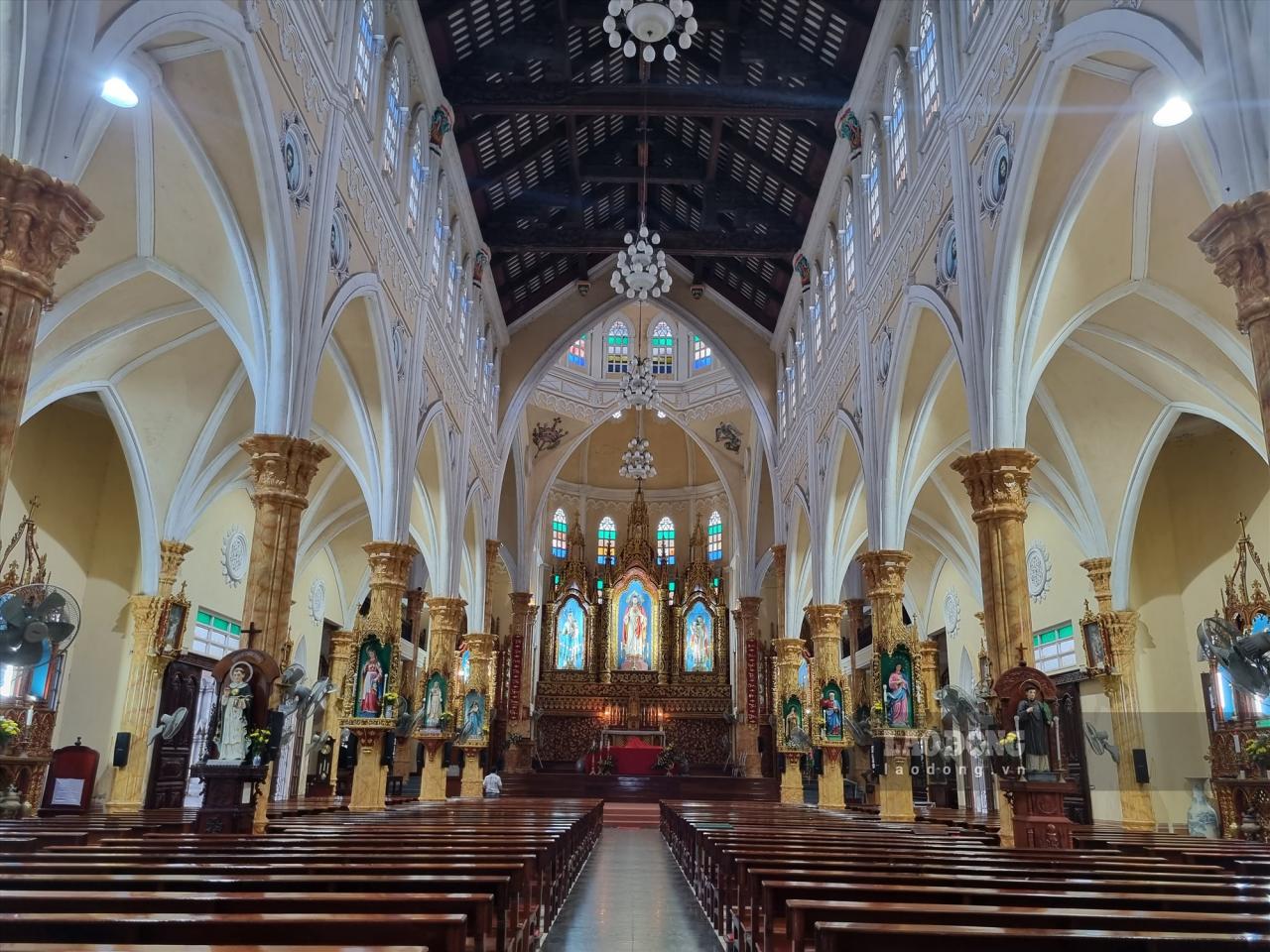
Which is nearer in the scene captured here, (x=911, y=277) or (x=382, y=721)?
(x=911, y=277)

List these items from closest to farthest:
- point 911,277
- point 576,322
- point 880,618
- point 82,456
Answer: point 911,277
point 880,618
point 82,456
point 576,322

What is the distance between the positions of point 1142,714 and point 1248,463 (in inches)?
209

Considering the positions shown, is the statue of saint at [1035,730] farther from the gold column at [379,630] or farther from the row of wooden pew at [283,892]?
A: the gold column at [379,630]

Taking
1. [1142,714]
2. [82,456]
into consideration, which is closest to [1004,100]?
[1142,714]

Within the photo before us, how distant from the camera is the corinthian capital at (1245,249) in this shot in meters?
6.89

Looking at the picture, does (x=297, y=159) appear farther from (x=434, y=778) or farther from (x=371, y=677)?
(x=434, y=778)

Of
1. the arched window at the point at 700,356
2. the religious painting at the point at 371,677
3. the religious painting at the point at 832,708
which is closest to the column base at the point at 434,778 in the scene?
the religious painting at the point at 371,677

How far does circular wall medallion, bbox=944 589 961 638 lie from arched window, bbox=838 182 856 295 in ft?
37.8

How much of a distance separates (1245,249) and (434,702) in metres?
18.6

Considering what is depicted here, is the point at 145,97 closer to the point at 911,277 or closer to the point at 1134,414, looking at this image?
the point at 911,277

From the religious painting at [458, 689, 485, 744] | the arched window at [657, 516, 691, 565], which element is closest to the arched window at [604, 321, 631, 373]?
the arched window at [657, 516, 691, 565]

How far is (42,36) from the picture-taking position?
282 inches

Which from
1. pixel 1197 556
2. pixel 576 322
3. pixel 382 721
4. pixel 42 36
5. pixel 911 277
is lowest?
pixel 382 721

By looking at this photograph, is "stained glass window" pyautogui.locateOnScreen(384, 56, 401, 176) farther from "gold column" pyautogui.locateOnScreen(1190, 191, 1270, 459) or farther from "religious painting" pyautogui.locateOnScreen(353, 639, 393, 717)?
"gold column" pyautogui.locateOnScreen(1190, 191, 1270, 459)
